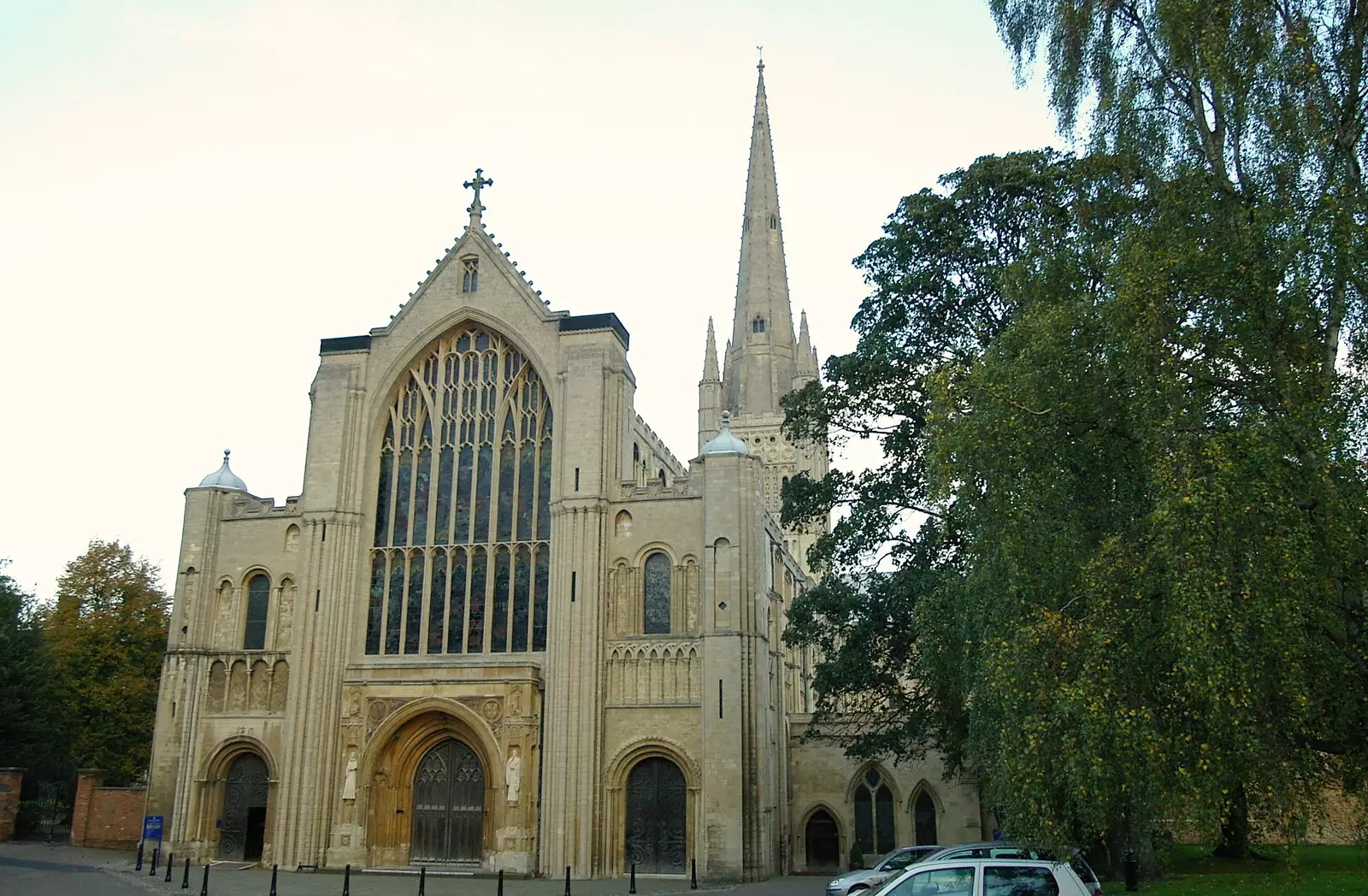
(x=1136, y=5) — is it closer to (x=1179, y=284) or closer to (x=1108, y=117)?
(x=1108, y=117)

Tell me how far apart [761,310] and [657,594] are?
35818 mm

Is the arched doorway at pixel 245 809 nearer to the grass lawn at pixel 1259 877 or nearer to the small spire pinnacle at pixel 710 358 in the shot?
the grass lawn at pixel 1259 877

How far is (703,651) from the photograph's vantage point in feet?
96.3

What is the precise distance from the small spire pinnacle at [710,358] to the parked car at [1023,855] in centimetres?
5165

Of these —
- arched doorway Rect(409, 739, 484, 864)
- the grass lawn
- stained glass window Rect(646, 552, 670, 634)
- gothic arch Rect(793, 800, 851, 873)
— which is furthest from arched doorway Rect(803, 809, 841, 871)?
arched doorway Rect(409, 739, 484, 864)

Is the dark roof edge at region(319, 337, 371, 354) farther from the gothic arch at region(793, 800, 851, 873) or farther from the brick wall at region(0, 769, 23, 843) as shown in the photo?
the gothic arch at region(793, 800, 851, 873)

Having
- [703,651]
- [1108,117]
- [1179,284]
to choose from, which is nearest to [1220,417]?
[1179,284]

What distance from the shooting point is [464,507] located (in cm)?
3309

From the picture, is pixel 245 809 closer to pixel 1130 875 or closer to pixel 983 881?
pixel 1130 875

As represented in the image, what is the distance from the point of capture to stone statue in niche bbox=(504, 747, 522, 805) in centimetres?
2881

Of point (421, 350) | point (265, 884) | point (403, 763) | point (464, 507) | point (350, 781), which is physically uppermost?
point (421, 350)

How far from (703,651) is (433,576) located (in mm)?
8409

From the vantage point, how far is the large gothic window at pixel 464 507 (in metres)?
31.8

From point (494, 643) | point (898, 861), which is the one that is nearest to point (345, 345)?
point (494, 643)
